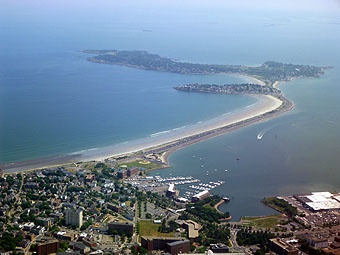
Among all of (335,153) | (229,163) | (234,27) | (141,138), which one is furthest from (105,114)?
(234,27)

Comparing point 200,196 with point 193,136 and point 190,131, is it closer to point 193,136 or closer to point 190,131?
point 193,136

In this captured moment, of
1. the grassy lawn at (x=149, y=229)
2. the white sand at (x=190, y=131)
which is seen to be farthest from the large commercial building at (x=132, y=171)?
the grassy lawn at (x=149, y=229)

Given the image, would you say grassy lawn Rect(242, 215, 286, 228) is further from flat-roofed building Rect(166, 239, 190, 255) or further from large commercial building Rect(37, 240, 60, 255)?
large commercial building Rect(37, 240, 60, 255)

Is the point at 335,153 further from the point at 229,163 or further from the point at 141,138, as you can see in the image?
the point at 141,138

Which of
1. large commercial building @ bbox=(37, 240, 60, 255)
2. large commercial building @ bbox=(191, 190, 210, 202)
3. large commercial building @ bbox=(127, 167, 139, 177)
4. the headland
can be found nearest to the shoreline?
the headland

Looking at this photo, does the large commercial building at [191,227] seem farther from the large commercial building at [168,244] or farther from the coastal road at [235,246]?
the coastal road at [235,246]
